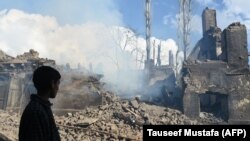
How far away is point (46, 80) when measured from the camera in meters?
3.15

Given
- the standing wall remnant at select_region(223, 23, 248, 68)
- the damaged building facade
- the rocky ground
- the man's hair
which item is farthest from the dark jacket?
the standing wall remnant at select_region(223, 23, 248, 68)

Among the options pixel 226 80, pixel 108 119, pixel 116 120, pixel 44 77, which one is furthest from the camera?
pixel 226 80

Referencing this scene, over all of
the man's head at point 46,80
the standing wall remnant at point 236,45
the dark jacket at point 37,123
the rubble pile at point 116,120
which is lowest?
the rubble pile at point 116,120

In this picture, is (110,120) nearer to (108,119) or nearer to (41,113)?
(108,119)

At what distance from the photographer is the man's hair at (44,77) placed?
10.3 feet

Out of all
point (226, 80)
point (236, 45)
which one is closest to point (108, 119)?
point (226, 80)

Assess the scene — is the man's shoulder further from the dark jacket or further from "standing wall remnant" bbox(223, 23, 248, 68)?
"standing wall remnant" bbox(223, 23, 248, 68)

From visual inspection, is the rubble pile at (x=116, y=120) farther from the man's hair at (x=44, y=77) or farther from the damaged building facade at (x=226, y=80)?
the man's hair at (x=44, y=77)

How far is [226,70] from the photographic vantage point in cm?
2370

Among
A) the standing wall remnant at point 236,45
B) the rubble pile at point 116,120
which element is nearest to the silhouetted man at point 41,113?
the rubble pile at point 116,120

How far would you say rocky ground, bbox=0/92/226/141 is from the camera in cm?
1598

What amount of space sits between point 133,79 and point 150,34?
6741mm

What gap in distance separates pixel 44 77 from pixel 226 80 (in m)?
22.0

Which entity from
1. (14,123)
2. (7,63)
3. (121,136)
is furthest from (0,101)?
(121,136)
